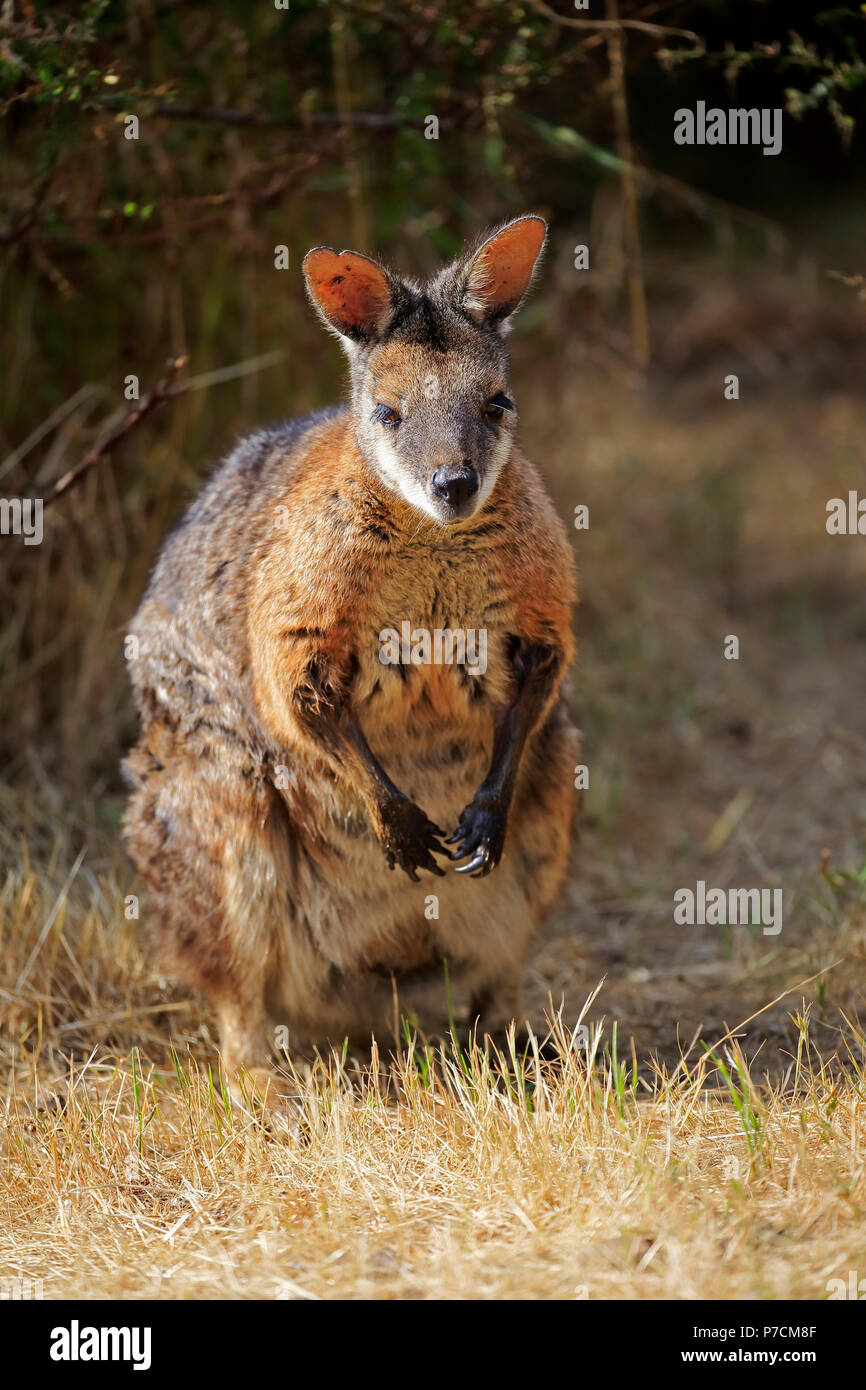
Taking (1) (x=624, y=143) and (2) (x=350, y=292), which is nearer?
(2) (x=350, y=292)

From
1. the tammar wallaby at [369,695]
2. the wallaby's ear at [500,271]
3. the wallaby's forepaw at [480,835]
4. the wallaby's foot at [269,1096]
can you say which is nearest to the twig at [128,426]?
the tammar wallaby at [369,695]

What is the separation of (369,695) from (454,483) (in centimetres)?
67

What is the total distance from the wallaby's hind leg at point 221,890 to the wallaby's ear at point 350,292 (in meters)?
1.18

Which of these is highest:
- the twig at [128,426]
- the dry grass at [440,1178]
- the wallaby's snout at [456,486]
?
the twig at [128,426]

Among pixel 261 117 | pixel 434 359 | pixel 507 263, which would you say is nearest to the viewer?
pixel 434 359

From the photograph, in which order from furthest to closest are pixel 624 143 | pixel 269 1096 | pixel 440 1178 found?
pixel 624 143
pixel 269 1096
pixel 440 1178

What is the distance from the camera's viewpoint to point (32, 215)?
492cm

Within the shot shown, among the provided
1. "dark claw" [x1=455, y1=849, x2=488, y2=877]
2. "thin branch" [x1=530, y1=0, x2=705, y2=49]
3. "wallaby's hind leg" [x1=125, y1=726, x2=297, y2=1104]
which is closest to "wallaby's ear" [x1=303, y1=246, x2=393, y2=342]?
"wallaby's hind leg" [x1=125, y1=726, x2=297, y2=1104]

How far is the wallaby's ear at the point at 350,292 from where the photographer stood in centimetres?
366

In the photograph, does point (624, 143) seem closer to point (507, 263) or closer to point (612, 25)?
point (612, 25)

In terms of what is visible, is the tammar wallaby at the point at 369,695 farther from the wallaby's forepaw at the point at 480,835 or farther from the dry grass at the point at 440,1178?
the dry grass at the point at 440,1178

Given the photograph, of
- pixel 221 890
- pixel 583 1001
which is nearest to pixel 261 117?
pixel 221 890

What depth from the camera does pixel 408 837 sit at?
3838mm

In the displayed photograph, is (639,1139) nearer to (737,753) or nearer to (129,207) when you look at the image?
(129,207)
